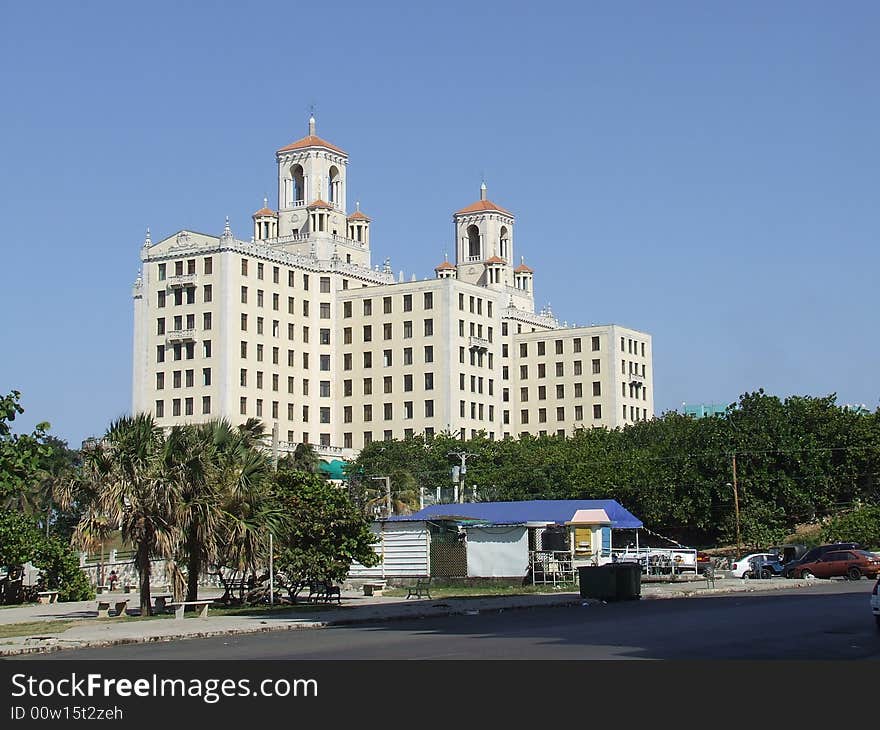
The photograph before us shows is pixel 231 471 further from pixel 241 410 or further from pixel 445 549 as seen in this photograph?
pixel 241 410

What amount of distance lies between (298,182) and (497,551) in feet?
324

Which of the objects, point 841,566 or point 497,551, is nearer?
point 497,551

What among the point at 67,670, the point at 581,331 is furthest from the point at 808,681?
the point at 581,331

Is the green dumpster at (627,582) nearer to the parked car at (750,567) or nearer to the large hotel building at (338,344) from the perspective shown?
the parked car at (750,567)

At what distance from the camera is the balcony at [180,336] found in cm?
12938

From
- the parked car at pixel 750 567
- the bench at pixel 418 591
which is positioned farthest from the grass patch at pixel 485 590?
the parked car at pixel 750 567

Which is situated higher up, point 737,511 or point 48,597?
point 737,511

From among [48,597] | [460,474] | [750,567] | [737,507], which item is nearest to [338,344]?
[460,474]

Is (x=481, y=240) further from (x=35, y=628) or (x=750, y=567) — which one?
(x=35, y=628)

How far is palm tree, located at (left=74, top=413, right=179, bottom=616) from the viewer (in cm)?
3444

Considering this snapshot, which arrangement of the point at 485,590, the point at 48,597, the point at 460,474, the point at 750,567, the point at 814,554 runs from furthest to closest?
the point at 460,474 → the point at 750,567 → the point at 814,554 → the point at 485,590 → the point at 48,597

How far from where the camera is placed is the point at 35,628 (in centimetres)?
3139

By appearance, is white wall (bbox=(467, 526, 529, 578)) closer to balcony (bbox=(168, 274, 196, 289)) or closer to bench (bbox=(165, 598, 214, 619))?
bench (bbox=(165, 598, 214, 619))

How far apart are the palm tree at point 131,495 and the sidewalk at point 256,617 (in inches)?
86.7
